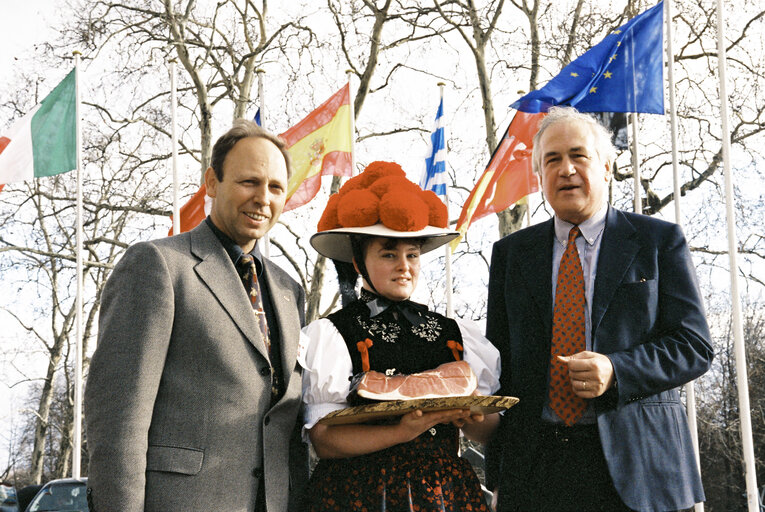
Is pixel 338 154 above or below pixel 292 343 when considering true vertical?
above

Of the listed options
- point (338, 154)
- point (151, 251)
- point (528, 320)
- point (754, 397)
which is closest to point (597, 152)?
point (528, 320)

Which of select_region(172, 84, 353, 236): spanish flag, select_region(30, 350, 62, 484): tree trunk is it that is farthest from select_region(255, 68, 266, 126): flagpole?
select_region(30, 350, 62, 484): tree trunk

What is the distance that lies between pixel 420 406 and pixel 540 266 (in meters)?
0.88

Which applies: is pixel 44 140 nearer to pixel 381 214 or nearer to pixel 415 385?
pixel 381 214

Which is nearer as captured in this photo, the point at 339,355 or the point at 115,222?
the point at 339,355

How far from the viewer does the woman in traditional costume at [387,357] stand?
9.39ft

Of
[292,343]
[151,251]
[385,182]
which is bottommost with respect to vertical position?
[292,343]

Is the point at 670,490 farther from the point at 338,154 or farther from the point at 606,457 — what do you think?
the point at 338,154

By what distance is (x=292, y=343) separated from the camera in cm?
305

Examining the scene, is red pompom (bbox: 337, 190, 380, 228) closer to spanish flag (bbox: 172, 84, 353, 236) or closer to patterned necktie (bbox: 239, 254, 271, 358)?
patterned necktie (bbox: 239, 254, 271, 358)

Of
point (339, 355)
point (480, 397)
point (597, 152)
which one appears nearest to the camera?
point (480, 397)

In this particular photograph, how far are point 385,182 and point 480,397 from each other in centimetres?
106

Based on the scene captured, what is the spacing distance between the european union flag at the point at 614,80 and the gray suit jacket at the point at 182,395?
15.4 ft

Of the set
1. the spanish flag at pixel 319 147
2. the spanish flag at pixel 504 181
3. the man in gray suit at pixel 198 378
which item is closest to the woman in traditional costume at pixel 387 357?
the man in gray suit at pixel 198 378
